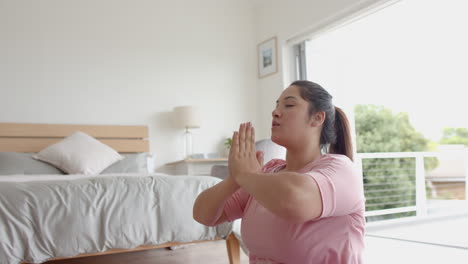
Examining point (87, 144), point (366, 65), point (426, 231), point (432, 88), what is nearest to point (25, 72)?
point (87, 144)

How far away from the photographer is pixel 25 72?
433 cm

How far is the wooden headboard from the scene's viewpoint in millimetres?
4176

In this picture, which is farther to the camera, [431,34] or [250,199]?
[431,34]

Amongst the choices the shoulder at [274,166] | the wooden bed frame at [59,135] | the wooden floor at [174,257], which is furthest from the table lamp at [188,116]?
the shoulder at [274,166]

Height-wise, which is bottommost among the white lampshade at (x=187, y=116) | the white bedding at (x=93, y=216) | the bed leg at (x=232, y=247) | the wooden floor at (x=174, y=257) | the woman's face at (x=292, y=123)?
the wooden floor at (x=174, y=257)

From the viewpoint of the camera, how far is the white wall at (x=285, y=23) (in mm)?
4112

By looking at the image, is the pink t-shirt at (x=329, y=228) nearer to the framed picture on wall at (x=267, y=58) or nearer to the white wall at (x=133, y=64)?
the white wall at (x=133, y=64)

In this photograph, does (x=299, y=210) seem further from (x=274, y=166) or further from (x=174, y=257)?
(x=174, y=257)

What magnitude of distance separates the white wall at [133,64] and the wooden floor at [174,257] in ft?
5.53

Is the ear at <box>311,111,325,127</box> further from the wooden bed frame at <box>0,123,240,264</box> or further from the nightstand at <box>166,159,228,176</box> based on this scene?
the wooden bed frame at <box>0,123,240,264</box>

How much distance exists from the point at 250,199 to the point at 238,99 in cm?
418

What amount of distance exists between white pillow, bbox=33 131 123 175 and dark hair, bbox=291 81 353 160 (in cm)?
309

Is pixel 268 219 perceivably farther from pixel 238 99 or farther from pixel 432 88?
pixel 432 88

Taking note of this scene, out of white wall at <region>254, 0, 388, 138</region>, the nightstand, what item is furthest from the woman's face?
the nightstand
